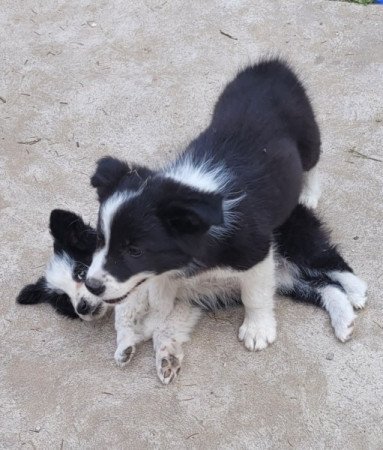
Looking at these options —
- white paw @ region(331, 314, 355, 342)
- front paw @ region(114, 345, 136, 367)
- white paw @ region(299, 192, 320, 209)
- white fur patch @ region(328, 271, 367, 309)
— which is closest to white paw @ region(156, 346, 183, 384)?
front paw @ region(114, 345, 136, 367)

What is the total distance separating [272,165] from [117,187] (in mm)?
886

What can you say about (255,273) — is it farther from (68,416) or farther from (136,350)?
(68,416)

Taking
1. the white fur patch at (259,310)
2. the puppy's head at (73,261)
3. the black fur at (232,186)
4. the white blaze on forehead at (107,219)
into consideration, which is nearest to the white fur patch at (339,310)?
the white fur patch at (259,310)

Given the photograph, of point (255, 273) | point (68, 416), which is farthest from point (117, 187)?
point (68, 416)

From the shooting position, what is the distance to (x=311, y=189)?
4.48 metres

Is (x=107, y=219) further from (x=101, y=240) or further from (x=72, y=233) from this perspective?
(x=72, y=233)

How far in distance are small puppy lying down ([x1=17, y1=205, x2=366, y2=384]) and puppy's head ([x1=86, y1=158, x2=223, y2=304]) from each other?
66 centimetres

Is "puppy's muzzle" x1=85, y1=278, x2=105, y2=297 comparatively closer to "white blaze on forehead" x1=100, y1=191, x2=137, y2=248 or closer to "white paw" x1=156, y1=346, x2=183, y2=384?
"white blaze on forehead" x1=100, y1=191, x2=137, y2=248

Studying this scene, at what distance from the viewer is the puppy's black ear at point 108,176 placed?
3367 millimetres

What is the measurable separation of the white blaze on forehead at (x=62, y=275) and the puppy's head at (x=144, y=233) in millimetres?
827

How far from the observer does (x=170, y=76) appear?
573 centimetres

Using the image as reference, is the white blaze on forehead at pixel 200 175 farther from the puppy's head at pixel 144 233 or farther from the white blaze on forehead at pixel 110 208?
the white blaze on forehead at pixel 110 208

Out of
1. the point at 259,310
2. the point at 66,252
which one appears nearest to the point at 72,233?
the point at 66,252

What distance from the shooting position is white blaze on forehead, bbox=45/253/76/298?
4059 mm
